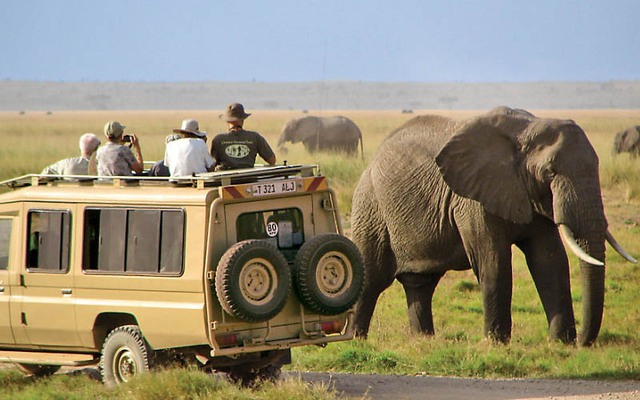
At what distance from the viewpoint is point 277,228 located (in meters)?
11.5

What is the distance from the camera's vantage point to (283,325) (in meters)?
11.4

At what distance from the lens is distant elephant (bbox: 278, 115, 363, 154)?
44625mm

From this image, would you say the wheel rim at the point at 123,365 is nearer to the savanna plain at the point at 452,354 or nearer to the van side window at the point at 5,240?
the savanna plain at the point at 452,354

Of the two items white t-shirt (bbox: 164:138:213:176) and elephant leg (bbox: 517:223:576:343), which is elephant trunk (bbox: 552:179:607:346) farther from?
white t-shirt (bbox: 164:138:213:176)

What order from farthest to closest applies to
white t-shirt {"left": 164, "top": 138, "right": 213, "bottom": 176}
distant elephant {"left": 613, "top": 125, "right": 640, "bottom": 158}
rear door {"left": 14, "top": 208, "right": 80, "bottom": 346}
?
distant elephant {"left": 613, "top": 125, "right": 640, "bottom": 158}, white t-shirt {"left": 164, "top": 138, "right": 213, "bottom": 176}, rear door {"left": 14, "top": 208, "right": 80, "bottom": 346}

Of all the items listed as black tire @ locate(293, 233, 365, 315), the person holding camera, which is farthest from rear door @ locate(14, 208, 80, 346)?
black tire @ locate(293, 233, 365, 315)

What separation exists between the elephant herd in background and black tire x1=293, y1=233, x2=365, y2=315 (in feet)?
9.69

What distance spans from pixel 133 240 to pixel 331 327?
1726 millimetres

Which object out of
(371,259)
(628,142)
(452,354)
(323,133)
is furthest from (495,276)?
(323,133)

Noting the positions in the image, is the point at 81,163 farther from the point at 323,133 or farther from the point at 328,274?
the point at 323,133

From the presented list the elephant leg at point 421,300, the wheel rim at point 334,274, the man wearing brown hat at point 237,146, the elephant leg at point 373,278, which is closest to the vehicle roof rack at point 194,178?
the man wearing brown hat at point 237,146

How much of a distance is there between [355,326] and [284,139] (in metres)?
29.5

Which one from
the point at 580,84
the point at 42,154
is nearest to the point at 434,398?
the point at 42,154

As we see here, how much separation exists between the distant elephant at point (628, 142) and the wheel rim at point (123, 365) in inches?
1136
